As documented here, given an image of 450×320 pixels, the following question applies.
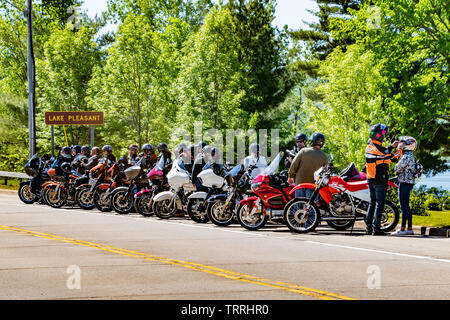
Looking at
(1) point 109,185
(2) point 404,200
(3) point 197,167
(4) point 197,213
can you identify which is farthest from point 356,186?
(1) point 109,185

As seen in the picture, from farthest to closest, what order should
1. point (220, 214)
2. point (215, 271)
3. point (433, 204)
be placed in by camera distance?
1. point (433, 204)
2. point (220, 214)
3. point (215, 271)

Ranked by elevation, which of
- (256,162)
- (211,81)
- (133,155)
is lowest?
(256,162)

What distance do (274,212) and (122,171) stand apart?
7072mm

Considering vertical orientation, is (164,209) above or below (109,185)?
below

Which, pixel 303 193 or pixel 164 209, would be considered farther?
pixel 164 209

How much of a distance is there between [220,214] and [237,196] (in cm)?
64

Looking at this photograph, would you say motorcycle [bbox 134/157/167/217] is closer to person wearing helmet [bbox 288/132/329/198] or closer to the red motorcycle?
the red motorcycle

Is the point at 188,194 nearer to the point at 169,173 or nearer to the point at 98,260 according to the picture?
the point at 169,173

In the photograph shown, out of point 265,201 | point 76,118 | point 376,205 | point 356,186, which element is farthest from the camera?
point 76,118

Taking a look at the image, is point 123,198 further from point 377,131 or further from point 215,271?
point 215,271

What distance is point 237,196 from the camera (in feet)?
54.2

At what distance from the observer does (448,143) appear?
159 ft

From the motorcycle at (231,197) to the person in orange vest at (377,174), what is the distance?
274cm

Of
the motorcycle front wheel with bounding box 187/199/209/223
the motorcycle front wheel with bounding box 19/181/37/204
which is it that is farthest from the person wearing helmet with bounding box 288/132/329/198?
the motorcycle front wheel with bounding box 19/181/37/204
